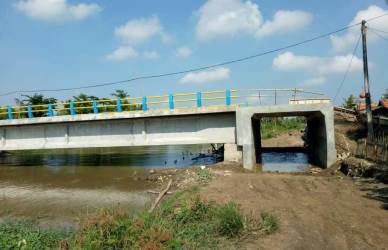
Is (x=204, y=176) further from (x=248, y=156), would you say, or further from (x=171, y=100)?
(x=171, y=100)

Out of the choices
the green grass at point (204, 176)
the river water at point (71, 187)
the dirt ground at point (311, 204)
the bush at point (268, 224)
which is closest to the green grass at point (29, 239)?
the river water at point (71, 187)

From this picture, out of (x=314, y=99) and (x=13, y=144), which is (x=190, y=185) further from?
(x=13, y=144)

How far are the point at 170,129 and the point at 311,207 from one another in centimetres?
1141

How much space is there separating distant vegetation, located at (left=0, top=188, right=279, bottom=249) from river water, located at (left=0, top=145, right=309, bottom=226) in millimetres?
1166

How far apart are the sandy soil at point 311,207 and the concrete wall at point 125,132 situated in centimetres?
379

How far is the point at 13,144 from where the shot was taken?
2383 cm

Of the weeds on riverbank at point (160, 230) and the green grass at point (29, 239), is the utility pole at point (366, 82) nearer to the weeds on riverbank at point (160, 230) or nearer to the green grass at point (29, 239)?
the weeds on riverbank at point (160, 230)

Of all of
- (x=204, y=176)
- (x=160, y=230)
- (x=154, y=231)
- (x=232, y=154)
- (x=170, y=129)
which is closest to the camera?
(x=154, y=231)

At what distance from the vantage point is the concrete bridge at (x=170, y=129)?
17984 millimetres

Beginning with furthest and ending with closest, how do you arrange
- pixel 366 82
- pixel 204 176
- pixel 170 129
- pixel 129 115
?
pixel 170 129 < pixel 129 115 < pixel 366 82 < pixel 204 176

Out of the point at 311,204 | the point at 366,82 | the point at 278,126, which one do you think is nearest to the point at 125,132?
the point at 311,204

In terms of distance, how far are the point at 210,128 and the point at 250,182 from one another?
569 centimetres

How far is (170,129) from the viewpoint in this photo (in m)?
20.2

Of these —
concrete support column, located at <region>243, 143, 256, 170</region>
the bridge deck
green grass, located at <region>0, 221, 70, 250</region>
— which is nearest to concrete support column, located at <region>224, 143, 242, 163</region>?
concrete support column, located at <region>243, 143, 256, 170</region>
